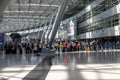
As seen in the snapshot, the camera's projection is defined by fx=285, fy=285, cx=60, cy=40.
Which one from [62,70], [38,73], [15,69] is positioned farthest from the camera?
[15,69]

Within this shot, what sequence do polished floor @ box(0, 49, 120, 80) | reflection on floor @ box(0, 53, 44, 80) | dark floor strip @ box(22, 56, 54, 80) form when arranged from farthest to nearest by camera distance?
reflection on floor @ box(0, 53, 44, 80) < polished floor @ box(0, 49, 120, 80) < dark floor strip @ box(22, 56, 54, 80)

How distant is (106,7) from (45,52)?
22407 mm

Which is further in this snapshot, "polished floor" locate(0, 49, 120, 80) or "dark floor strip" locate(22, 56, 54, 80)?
"polished floor" locate(0, 49, 120, 80)

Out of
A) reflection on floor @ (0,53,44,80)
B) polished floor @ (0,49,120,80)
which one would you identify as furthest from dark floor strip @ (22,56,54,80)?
reflection on floor @ (0,53,44,80)

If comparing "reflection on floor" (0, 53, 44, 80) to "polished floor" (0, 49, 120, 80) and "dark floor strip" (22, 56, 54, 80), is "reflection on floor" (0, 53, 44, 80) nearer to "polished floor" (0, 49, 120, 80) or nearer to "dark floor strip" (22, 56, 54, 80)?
"polished floor" (0, 49, 120, 80)

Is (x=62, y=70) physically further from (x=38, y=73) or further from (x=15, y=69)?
(x=15, y=69)

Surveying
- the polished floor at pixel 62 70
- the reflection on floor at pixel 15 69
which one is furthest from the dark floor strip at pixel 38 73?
the reflection on floor at pixel 15 69

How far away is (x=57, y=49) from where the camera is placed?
31.6 meters

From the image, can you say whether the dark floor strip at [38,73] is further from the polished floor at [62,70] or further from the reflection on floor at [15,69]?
the reflection on floor at [15,69]

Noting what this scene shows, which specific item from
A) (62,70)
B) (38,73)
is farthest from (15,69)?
(62,70)

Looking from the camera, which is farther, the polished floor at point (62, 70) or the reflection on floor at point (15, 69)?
the reflection on floor at point (15, 69)

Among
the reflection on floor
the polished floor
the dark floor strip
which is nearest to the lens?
the dark floor strip

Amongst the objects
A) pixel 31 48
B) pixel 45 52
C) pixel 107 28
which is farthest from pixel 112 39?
pixel 45 52

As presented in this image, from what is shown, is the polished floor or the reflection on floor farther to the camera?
the reflection on floor
